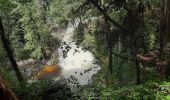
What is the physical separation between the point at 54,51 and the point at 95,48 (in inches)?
692

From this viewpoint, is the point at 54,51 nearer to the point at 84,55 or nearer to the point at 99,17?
the point at 84,55

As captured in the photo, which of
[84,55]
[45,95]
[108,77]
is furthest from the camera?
[84,55]

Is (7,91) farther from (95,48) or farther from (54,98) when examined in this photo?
(95,48)

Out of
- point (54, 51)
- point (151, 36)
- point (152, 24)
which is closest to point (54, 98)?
point (151, 36)

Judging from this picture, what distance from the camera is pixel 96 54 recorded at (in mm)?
24438

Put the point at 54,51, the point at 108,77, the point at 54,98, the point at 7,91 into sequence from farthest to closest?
1. the point at 54,51
2. the point at 108,77
3. the point at 54,98
4. the point at 7,91

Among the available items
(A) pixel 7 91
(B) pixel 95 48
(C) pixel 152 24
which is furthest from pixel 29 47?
(A) pixel 7 91

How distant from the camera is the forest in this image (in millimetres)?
8881

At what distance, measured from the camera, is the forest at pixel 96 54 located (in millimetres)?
8881

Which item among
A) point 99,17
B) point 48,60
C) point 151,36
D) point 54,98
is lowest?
point 48,60

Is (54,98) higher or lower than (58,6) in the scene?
lower

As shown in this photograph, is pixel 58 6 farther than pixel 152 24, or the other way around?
pixel 58 6

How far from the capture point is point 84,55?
39.8 metres

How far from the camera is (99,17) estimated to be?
26219 mm
